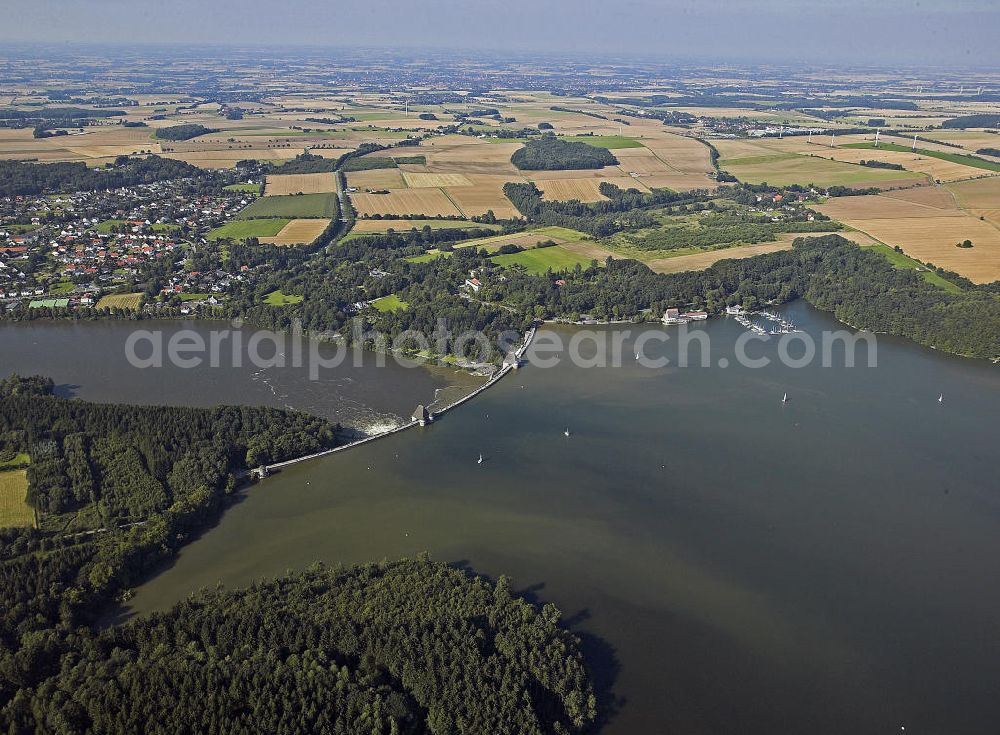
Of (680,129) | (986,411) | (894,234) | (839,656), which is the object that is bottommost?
(839,656)

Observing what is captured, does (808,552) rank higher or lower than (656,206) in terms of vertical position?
lower

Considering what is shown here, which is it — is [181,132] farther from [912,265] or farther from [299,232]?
[912,265]

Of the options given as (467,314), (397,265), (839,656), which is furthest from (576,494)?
(397,265)

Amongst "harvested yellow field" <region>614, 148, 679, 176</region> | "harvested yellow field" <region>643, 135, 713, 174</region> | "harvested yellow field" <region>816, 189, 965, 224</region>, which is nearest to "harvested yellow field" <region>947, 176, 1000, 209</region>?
"harvested yellow field" <region>816, 189, 965, 224</region>

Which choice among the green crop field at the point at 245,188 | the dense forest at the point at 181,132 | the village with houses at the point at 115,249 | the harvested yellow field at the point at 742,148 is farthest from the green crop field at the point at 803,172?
the dense forest at the point at 181,132

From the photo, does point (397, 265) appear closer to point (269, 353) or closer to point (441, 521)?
point (269, 353)

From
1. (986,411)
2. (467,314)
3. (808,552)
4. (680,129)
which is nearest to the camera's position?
(808,552)

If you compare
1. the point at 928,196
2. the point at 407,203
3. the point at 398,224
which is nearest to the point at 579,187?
the point at 407,203

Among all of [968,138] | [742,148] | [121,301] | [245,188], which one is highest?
[968,138]
